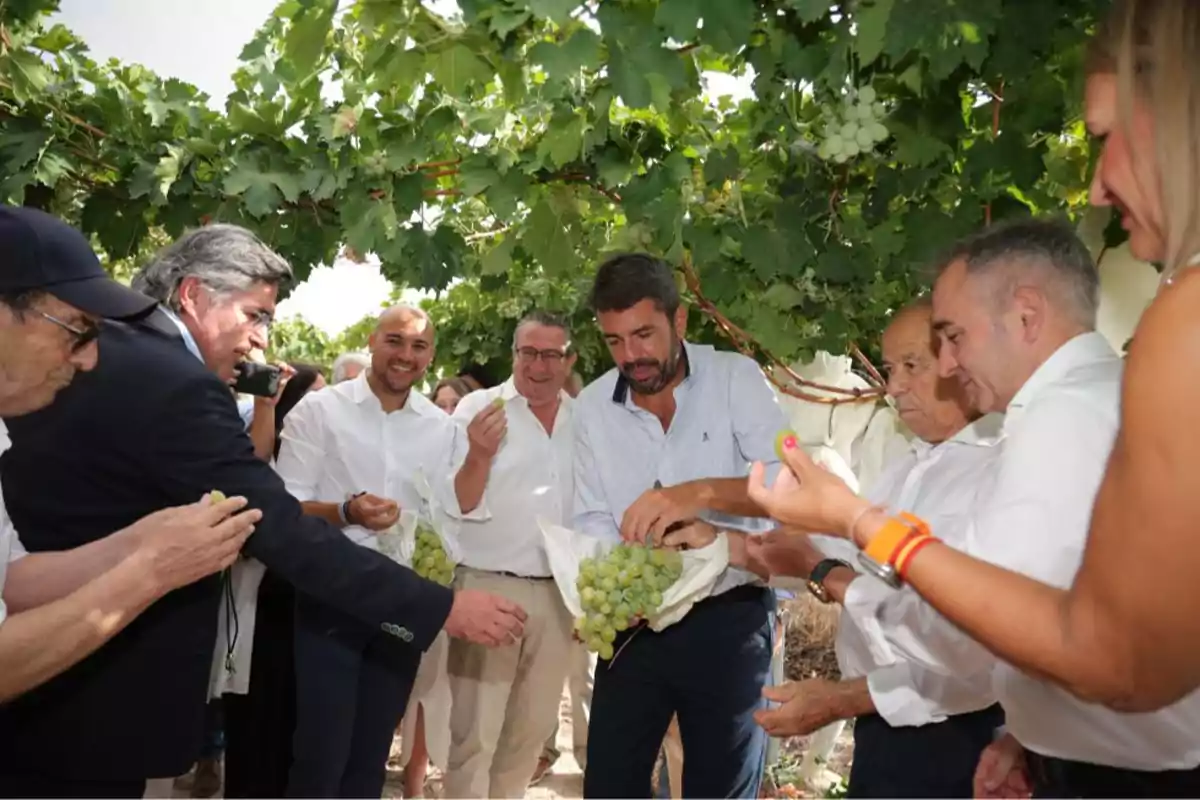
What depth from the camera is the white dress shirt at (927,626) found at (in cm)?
211

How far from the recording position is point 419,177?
3.11 meters

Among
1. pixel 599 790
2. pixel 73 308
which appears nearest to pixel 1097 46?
pixel 73 308

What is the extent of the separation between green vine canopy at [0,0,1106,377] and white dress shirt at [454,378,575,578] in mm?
1005

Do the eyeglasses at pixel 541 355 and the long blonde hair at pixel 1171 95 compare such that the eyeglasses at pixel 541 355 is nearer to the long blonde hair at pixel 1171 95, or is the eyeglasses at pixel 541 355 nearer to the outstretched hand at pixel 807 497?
the outstretched hand at pixel 807 497

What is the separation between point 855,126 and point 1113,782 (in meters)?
1.60

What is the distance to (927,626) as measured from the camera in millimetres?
1981

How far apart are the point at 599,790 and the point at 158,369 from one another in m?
1.82

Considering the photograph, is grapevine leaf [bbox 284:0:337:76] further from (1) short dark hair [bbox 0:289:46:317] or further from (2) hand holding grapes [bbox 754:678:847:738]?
(2) hand holding grapes [bbox 754:678:847:738]

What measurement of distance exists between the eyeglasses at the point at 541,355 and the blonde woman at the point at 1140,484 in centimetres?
315

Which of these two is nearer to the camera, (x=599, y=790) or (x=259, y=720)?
(x=599, y=790)

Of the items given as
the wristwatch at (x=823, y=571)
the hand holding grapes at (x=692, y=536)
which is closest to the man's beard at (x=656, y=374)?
the hand holding grapes at (x=692, y=536)

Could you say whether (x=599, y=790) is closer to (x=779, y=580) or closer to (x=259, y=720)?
(x=779, y=580)

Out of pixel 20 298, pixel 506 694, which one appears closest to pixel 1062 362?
pixel 20 298

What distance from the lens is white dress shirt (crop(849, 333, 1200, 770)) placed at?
1.50 meters
